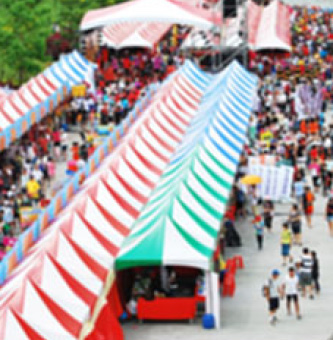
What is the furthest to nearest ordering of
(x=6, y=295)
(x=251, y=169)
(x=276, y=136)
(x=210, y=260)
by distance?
(x=276, y=136) < (x=251, y=169) < (x=210, y=260) < (x=6, y=295)

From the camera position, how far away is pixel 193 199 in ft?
77.5

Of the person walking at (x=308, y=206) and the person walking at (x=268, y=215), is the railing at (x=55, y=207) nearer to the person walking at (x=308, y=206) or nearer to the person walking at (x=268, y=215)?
the person walking at (x=268, y=215)

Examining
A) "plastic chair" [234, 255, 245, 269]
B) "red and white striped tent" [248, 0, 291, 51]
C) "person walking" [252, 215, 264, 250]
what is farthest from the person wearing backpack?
"red and white striped tent" [248, 0, 291, 51]

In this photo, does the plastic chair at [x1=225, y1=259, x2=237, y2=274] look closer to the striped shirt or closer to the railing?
the striped shirt

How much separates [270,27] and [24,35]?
1156 cm

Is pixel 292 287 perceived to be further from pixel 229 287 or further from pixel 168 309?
pixel 229 287

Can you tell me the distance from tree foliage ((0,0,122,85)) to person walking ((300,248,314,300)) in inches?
1248

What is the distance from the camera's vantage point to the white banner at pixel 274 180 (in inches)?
1184

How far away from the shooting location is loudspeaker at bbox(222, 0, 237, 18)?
4925 cm

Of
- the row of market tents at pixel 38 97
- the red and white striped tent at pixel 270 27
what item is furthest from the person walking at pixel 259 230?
the red and white striped tent at pixel 270 27

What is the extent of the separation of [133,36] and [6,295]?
3303cm

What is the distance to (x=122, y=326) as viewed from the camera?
848 inches

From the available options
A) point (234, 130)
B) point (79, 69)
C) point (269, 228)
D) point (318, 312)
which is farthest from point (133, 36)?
point (318, 312)

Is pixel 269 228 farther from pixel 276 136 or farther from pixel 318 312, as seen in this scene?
pixel 276 136
